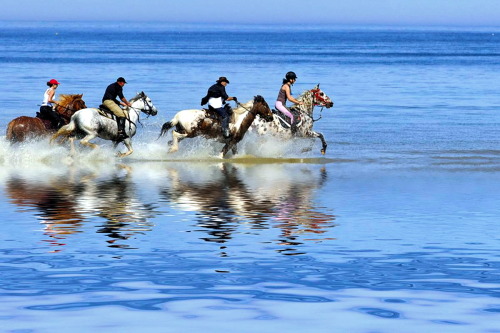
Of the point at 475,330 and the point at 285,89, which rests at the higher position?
the point at 285,89

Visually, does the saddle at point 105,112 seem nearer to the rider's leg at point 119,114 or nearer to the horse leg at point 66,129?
the rider's leg at point 119,114

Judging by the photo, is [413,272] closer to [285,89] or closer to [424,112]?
[285,89]

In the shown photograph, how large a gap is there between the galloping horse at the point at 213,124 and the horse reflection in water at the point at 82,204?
273 centimetres

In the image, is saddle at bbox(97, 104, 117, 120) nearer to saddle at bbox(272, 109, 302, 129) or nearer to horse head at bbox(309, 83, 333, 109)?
saddle at bbox(272, 109, 302, 129)

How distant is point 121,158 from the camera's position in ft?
73.5

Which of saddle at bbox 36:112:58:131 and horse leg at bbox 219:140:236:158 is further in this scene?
horse leg at bbox 219:140:236:158

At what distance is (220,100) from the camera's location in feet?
72.4

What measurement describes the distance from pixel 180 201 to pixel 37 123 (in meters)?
6.64

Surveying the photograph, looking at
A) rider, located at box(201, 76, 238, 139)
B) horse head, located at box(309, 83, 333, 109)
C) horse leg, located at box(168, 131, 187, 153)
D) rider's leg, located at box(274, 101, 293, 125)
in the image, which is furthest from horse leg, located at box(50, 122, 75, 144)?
horse head, located at box(309, 83, 333, 109)

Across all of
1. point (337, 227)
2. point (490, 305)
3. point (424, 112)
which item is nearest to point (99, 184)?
point (337, 227)

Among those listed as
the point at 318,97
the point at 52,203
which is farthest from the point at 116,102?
the point at 52,203

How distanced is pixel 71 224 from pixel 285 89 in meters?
9.46

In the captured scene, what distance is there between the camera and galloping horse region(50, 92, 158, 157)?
2127 cm

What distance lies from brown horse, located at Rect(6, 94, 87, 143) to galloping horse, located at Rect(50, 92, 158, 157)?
0.34m
